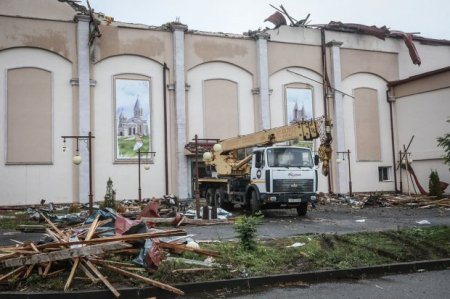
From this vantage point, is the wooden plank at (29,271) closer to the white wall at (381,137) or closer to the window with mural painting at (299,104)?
the window with mural painting at (299,104)

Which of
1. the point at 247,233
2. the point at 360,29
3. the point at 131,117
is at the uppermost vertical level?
the point at 360,29

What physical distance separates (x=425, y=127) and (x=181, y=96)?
53.7ft

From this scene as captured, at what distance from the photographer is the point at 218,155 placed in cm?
2242

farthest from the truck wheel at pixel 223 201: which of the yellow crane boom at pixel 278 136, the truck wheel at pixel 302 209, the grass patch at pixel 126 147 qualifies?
the grass patch at pixel 126 147

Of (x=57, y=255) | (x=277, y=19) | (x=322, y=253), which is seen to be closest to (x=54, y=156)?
(x=277, y=19)

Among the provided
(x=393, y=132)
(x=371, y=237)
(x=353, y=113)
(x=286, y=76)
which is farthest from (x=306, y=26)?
(x=371, y=237)

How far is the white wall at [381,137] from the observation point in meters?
31.4

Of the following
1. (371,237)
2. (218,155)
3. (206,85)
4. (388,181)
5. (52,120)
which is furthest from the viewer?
(388,181)

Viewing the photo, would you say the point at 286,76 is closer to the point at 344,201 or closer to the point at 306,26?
the point at 306,26

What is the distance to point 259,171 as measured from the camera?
18.4 meters

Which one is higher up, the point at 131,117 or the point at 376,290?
the point at 131,117

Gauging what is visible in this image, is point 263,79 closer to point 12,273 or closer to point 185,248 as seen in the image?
point 185,248

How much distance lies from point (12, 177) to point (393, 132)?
24.6 m

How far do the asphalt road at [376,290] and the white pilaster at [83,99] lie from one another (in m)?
19.2
